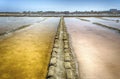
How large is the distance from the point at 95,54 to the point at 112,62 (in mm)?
954

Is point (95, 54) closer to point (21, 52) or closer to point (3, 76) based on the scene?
point (21, 52)

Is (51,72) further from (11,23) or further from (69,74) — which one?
(11,23)

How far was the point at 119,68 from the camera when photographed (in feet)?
13.9

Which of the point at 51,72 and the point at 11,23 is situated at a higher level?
the point at 51,72

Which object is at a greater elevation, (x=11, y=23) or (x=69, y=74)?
(x=69, y=74)

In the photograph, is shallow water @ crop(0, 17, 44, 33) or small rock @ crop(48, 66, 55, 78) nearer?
small rock @ crop(48, 66, 55, 78)

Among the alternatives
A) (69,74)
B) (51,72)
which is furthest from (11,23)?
(69,74)

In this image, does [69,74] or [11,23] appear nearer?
[69,74]

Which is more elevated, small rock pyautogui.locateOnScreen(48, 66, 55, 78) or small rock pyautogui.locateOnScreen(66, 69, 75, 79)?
small rock pyautogui.locateOnScreen(48, 66, 55, 78)

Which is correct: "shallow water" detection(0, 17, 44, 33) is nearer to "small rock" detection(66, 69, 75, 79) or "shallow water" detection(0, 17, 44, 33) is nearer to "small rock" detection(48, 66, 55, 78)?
"small rock" detection(48, 66, 55, 78)

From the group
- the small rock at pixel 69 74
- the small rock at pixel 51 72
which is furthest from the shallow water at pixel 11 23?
the small rock at pixel 69 74

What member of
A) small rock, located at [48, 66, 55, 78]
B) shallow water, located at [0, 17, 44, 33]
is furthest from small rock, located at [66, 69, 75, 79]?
shallow water, located at [0, 17, 44, 33]

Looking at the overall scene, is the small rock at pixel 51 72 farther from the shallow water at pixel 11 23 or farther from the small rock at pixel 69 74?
the shallow water at pixel 11 23

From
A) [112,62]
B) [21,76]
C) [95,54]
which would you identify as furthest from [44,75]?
[95,54]
